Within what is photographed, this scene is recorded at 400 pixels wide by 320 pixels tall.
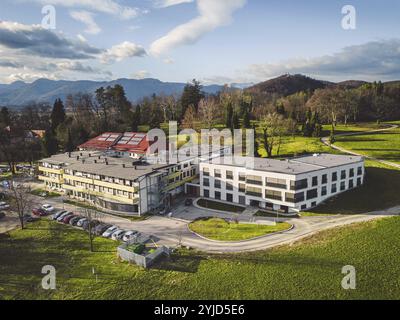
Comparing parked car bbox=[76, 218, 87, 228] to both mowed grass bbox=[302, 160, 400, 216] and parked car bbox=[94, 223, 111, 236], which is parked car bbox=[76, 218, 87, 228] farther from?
mowed grass bbox=[302, 160, 400, 216]

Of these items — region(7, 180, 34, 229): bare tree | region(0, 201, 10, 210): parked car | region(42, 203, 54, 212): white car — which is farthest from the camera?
region(0, 201, 10, 210): parked car

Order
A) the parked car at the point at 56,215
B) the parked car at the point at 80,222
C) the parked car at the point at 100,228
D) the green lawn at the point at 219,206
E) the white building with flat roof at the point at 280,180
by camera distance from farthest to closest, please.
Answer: the green lawn at the point at 219,206 → the parked car at the point at 56,215 → the white building with flat roof at the point at 280,180 → the parked car at the point at 80,222 → the parked car at the point at 100,228

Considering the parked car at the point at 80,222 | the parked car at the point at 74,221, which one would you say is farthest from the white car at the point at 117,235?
the parked car at the point at 74,221

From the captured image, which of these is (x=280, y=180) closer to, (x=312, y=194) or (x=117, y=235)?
(x=312, y=194)

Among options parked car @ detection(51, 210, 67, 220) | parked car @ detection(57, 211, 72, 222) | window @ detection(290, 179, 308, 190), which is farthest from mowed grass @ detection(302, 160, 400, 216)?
parked car @ detection(51, 210, 67, 220)

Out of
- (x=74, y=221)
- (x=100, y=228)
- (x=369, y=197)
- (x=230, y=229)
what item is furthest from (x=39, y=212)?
(x=369, y=197)

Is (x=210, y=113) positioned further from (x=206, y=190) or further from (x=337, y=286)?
(x=337, y=286)

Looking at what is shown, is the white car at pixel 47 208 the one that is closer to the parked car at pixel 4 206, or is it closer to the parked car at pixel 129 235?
the parked car at pixel 4 206
